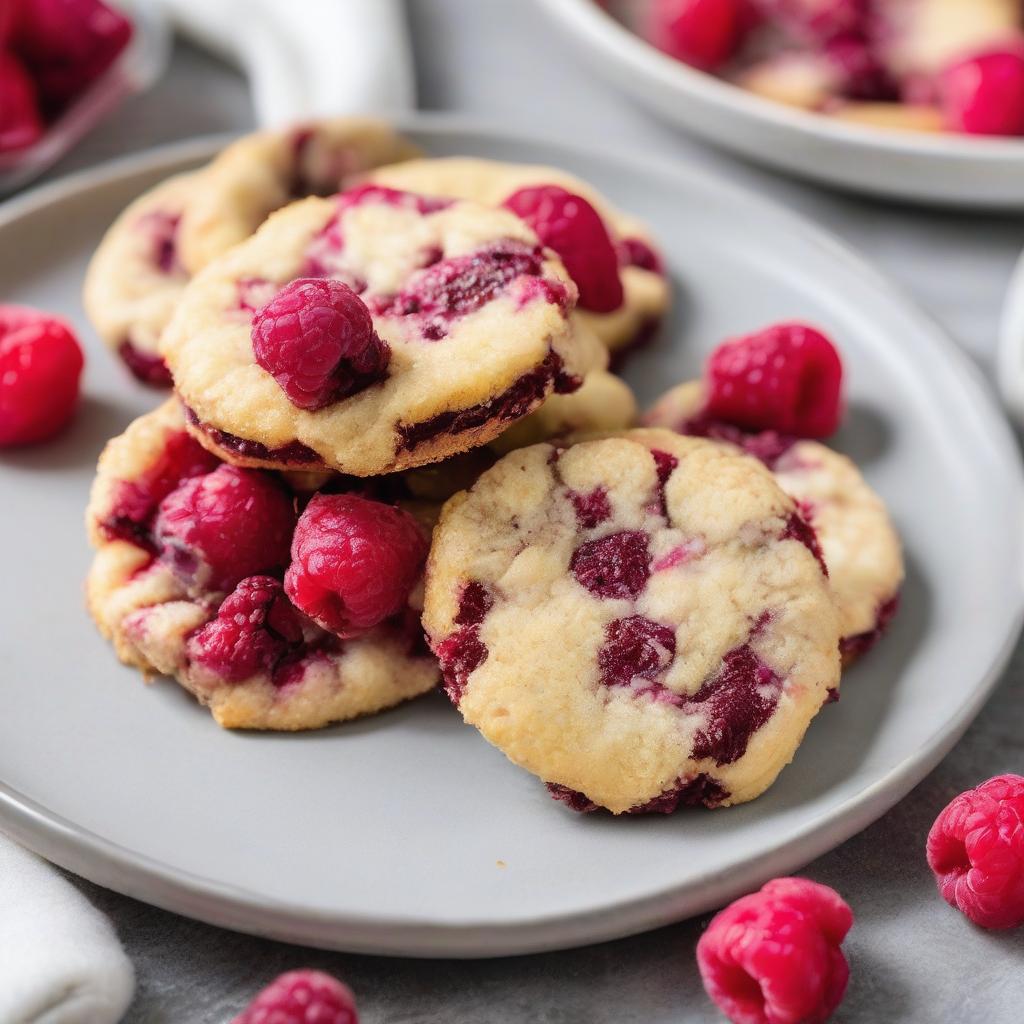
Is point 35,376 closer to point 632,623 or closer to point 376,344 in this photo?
point 376,344

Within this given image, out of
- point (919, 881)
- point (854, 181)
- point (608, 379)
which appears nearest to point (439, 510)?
point (608, 379)

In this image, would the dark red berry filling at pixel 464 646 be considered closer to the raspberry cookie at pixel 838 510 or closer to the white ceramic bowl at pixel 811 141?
the raspberry cookie at pixel 838 510

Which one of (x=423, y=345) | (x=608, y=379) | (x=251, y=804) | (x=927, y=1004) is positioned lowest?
(x=927, y=1004)

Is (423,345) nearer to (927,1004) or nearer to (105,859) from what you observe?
(105,859)

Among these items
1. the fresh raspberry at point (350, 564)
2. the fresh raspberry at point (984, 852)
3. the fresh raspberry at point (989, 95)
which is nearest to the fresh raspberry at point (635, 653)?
the fresh raspberry at point (350, 564)

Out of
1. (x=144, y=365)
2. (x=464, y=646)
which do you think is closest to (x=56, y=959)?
(x=464, y=646)

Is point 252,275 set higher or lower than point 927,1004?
higher
